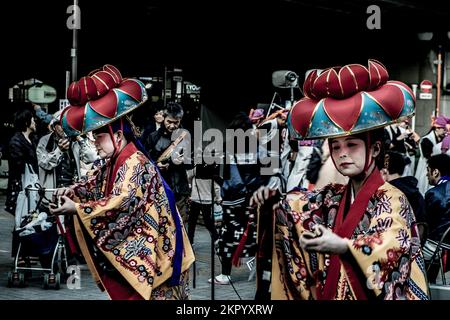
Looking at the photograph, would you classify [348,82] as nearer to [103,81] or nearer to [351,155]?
[351,155]

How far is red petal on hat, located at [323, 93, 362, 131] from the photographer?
3494mm

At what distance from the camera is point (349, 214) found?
141 inches

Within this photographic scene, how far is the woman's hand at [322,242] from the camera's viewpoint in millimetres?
3172

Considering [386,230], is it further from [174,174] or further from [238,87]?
[238,87]

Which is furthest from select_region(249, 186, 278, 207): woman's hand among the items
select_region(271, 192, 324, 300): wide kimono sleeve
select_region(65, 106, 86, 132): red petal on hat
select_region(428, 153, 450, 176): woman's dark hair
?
select_region(428, 153, 450, 176): woman's dark hair

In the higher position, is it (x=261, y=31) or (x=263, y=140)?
(x=261, y=31)

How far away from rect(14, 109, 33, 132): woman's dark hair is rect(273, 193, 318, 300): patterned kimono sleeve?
5.43 meters

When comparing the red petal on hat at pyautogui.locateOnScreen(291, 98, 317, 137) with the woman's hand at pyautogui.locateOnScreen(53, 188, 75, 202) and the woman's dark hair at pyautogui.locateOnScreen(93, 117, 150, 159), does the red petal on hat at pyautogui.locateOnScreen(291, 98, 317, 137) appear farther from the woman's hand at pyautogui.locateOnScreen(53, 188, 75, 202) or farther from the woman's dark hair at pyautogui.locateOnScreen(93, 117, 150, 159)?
the woman's hand at pyautogui.locateOnScreen(53, 188, 75, 202)

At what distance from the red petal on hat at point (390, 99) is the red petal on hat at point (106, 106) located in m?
1.66

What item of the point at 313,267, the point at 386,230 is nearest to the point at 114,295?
the point at 313,267

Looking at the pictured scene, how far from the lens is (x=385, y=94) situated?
3.55 m

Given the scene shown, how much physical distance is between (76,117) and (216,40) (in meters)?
13.9

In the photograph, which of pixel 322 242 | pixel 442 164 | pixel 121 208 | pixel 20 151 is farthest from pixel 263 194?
pixel 20 151
